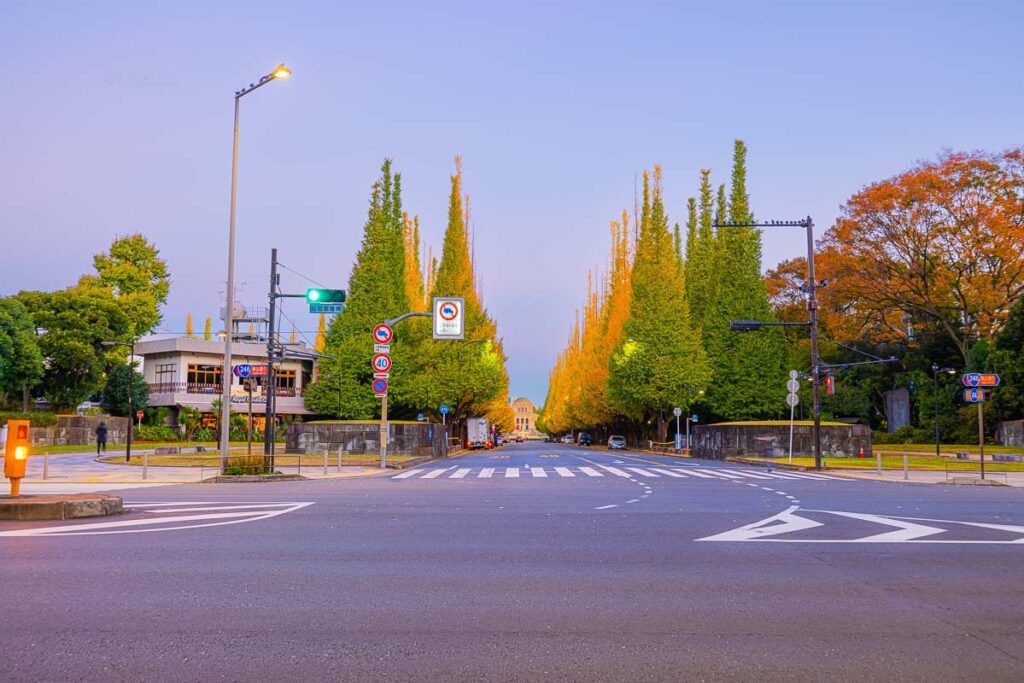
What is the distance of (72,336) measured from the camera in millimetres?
56250

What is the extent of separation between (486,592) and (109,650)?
8.76 ft

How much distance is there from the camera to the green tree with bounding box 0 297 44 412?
161 feet

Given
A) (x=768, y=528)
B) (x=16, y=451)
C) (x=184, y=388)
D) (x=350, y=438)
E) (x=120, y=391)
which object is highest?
(x=184, y=388)

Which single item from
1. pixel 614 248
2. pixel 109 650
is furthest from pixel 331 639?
pixel 614 248

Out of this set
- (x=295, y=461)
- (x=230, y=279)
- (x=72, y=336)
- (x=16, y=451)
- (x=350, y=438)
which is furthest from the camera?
(x=72, y=336)

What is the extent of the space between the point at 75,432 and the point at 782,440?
45.3m

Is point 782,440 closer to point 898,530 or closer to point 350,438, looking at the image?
point 350,438

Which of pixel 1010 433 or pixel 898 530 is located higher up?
pixel 1010 433

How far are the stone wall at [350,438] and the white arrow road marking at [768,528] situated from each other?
29.3 metres

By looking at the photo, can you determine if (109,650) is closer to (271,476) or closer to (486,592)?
(486,592)

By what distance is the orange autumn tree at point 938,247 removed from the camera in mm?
46438

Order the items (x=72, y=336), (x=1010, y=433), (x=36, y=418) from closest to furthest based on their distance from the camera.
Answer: (x=1010, y=433) < (x=36, y=418) < (x=72, y=336)

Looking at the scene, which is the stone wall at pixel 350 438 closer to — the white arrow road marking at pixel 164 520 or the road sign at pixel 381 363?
the road sign at pixel 381 363

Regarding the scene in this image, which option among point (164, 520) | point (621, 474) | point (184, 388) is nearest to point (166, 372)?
point (184, 388)
